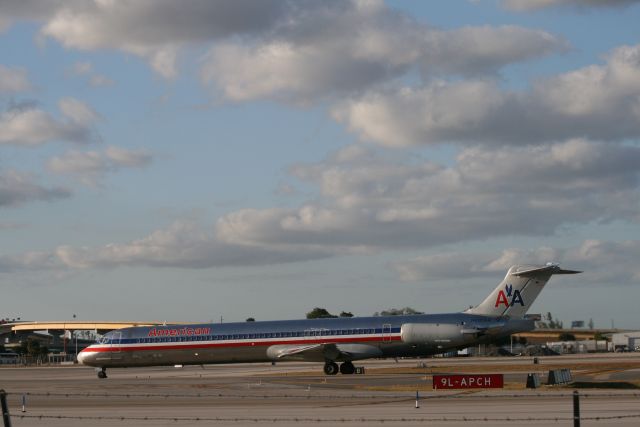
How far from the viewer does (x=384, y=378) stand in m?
47.3

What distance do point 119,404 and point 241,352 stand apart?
24094 mm

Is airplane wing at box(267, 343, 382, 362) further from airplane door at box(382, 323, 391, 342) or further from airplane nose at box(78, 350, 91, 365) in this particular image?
airplane nose at box(78, 350, 91, 365)

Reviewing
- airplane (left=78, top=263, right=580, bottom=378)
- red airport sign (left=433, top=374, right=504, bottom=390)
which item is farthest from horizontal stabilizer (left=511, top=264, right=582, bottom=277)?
red airport sign (left=433, top=374, right=504, bottom=390)

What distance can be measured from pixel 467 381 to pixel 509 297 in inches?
762

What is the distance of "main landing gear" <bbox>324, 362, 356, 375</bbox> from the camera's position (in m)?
53.8

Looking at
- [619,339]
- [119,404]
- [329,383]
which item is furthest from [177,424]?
[619,339]

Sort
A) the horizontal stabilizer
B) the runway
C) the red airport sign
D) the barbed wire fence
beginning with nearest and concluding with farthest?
the barbed wire fence → the runway → the red airport sign → the horizontal stabilizer

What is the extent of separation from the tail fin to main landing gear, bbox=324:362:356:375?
8047 mm

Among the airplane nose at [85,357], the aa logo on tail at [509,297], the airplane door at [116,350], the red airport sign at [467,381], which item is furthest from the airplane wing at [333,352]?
the red airport sign at [467,381]

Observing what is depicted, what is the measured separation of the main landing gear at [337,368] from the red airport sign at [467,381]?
60.6ft

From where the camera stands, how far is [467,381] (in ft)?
116

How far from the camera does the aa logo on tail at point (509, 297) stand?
5381cm

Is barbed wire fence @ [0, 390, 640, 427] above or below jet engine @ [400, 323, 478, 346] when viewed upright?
below

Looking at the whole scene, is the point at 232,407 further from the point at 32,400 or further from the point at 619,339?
the point at 619,339
